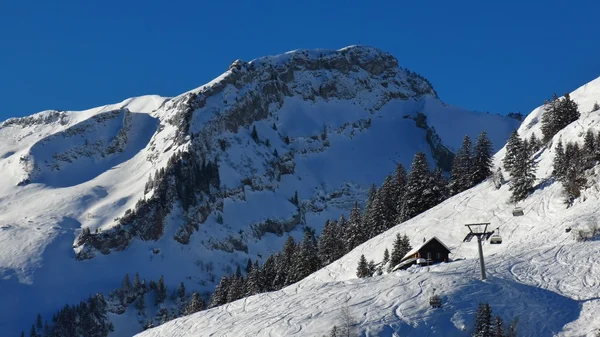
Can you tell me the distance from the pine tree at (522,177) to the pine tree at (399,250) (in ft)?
35.7

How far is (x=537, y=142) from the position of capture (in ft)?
303

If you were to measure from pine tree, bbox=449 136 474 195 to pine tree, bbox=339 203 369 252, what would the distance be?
36.9 ft

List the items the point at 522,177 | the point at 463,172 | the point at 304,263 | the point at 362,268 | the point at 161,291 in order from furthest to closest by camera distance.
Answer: the point at 161,291
the point at 463,172
the point at 304,263
the point at 522,177
the point at 362,268

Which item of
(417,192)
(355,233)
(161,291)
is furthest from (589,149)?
(161,291)

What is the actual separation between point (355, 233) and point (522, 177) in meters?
23.1

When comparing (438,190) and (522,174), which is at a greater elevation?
(438,190)

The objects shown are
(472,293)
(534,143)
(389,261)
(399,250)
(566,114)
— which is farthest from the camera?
(534,143)

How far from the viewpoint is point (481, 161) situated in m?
96.9

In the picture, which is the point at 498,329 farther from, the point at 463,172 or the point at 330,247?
the point at 463,172

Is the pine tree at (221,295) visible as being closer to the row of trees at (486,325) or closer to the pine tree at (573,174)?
the pine tree at (573,174)

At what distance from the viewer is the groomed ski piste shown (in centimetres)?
5075

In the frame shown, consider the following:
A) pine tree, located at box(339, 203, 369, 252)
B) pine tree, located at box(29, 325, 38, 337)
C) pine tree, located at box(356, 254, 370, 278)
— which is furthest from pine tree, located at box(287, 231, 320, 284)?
pine tree, located at box(29, 325, 38, 337)

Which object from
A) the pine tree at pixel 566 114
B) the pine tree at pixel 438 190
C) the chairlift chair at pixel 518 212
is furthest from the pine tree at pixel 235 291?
the pine tree at pixel 566 114

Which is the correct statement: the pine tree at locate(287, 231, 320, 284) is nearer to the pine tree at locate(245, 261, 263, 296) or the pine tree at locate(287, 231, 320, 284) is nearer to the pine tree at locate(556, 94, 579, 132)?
the pine tree at locate(245, 261, 263, 296)
